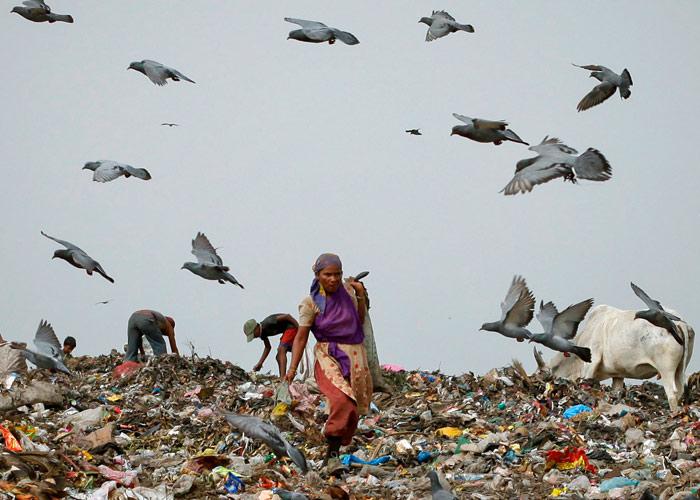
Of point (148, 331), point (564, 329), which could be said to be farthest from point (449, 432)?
point (148, 331)

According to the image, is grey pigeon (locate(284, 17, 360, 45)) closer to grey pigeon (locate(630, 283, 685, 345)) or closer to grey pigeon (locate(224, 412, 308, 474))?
grey pigeon (locate(630, 283, 685, 345))

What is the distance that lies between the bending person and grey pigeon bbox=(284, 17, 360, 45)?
5291 mm

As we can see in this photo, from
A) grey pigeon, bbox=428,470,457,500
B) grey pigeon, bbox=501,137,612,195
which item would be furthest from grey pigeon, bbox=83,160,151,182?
grey pigeon, bbox=428,470,457,500

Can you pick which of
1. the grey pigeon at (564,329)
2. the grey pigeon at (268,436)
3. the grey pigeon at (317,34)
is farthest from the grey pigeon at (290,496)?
the grey pigeon at (317,34)

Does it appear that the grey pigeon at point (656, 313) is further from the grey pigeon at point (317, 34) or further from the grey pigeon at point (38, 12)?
the grey pigeon at point (38, 12)

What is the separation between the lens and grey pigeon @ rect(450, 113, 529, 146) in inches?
312

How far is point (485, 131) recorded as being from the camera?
26.3 ft

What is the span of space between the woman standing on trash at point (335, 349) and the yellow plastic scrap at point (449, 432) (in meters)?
1.76

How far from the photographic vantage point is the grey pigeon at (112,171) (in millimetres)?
9539

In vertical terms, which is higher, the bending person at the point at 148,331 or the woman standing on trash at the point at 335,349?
the woman standing on trash at the point at 335,349

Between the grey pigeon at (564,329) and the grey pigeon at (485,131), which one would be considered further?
the grey pigeon at (564,329)

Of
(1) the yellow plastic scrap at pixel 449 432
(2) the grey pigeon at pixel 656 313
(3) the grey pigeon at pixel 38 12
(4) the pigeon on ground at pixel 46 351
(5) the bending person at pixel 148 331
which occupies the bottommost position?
(5) the bending person at pixel 148 331

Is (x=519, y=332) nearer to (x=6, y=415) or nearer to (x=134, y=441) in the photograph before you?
(x=134, y=441)

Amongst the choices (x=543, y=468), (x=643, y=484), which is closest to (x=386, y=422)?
(x=543, y=468)
